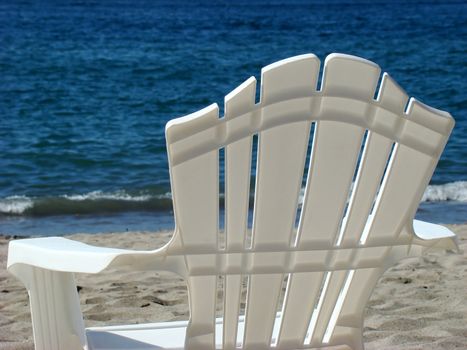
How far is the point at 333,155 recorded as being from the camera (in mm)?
2463

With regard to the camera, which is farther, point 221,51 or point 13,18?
point 13,18

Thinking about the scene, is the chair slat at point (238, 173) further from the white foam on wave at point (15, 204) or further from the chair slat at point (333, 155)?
the white foam on wave at point (15, 204)

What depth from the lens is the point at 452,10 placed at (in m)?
36.8

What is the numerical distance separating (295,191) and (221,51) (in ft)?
63.1

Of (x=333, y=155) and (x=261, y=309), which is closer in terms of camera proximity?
(x=333, y=155)

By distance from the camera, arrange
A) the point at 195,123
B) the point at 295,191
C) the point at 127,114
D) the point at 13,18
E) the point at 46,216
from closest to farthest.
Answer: the point at 195,123, the point at 295,191, the point at 46,216, the point at 127,114, the point at 13,18

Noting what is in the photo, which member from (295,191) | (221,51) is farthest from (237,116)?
(221,51)

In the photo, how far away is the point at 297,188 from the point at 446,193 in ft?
20.6

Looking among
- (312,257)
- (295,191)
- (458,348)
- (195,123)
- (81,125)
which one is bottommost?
(81,125)

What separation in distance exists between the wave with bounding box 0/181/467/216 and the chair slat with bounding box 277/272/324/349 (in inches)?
207

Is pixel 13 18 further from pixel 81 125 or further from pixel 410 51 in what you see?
pixel 81 125

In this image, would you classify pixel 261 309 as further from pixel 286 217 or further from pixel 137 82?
pixel 137 82

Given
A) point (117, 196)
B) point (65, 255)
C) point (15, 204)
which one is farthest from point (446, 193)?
point (65, 255)

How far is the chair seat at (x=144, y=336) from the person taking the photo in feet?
8.95
